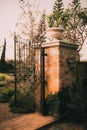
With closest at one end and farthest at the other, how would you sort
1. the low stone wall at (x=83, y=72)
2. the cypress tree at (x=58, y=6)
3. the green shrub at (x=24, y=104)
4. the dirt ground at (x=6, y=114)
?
the dirt ground at (x=6, y=114), the green shrub at (x=24, y=104), the low stone wall at (x=83, y=72), the cypress tree at (x=58, y=6)

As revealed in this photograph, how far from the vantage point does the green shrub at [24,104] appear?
517 centimetres

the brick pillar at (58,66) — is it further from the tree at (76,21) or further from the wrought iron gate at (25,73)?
the tree at (76,21)

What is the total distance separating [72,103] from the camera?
163 inches

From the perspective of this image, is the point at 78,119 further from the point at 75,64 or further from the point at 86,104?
the point at 75,64

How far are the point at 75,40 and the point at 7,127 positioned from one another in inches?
624

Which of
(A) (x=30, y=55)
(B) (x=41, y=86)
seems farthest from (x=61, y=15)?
(B) (x=41, y=86)

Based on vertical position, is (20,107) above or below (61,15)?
below

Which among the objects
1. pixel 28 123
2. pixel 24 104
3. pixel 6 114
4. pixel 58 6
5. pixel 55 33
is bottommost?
pixel 6 114

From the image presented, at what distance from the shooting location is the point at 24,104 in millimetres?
5629

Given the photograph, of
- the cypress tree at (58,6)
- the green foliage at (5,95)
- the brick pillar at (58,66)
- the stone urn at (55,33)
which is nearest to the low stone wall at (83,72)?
the brick pillar at (58,66)

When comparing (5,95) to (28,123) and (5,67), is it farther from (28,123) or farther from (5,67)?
(5,67)

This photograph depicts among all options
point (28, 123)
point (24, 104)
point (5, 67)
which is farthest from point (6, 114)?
point (5, 67)

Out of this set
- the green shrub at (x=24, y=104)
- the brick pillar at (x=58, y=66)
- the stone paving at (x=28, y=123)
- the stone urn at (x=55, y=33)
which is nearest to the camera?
the stone paving at (x=28, y=123)

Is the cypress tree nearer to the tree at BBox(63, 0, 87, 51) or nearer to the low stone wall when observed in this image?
the tree at BBox(63, 0, 87, 51)
